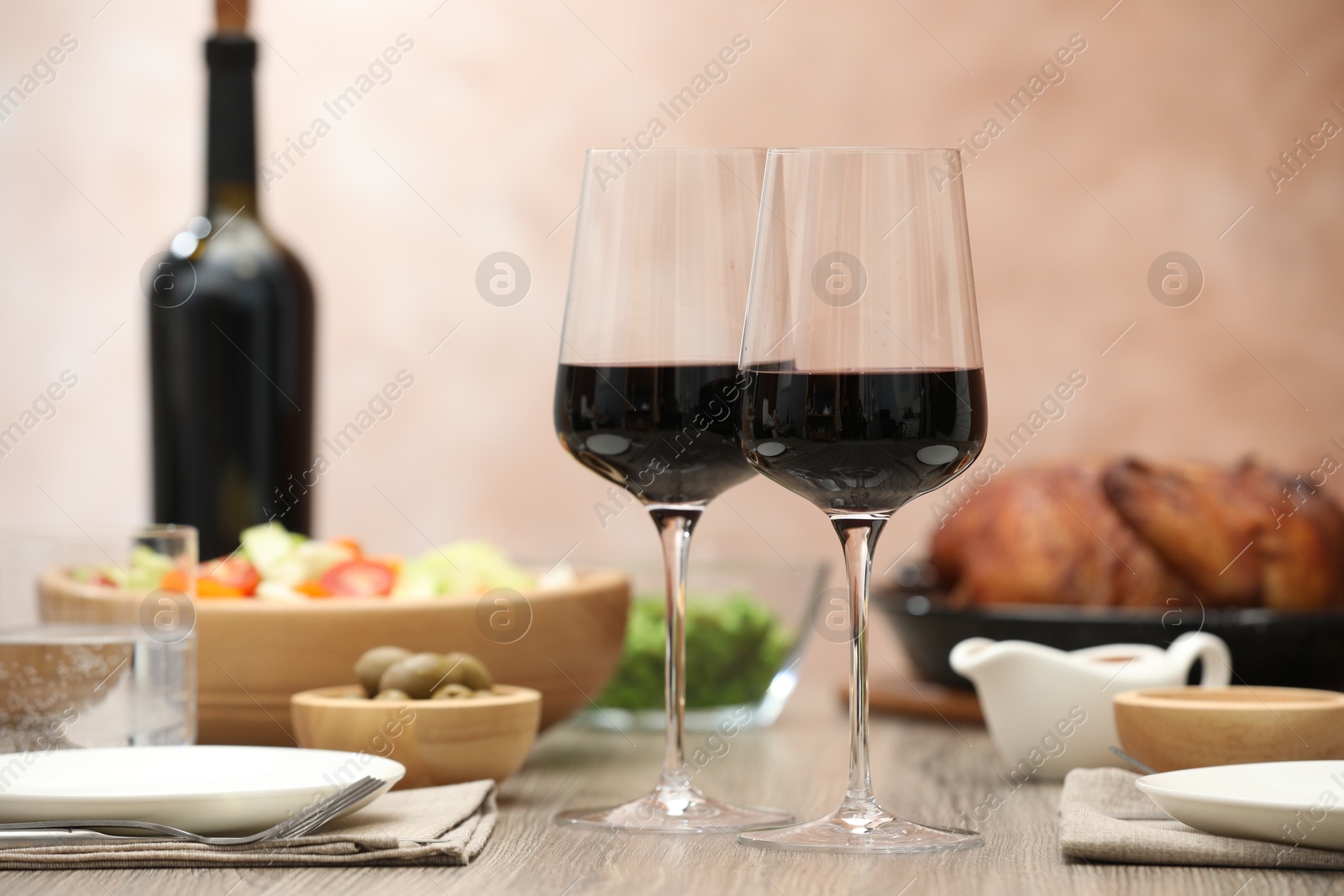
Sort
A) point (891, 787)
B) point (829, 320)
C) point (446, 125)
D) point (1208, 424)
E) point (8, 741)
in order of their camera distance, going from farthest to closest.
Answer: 1. point (446, 125)
2. point (1208, 424)
3. point (891, 787)
4. point (8, 741)
5. point (829, 320)

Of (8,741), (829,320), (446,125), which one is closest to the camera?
(829,320)

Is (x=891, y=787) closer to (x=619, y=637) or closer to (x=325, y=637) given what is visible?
(x=619, y=637)

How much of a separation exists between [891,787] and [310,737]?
40 cm

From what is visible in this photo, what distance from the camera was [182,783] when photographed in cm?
83

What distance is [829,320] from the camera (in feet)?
2.55

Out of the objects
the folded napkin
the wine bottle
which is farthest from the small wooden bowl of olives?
the wine bottle

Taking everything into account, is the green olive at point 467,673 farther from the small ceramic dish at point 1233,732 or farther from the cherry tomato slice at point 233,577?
the small ceramic dish at point 1233,732

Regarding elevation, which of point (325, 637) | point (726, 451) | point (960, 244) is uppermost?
point (960, 244)

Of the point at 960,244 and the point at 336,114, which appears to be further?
the point at 336,114

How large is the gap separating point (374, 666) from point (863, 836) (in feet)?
1.30

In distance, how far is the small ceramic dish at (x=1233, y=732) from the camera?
894 mm

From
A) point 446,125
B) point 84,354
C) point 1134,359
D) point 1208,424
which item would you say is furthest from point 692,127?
point 84,354

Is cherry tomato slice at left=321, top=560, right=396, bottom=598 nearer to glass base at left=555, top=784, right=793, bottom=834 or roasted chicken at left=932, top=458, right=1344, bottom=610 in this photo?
glass base at left=555, top=784, right=793, bottom=834

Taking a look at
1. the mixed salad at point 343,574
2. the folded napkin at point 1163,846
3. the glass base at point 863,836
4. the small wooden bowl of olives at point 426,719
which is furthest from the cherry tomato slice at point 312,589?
the folded napkin at point 1163,846
